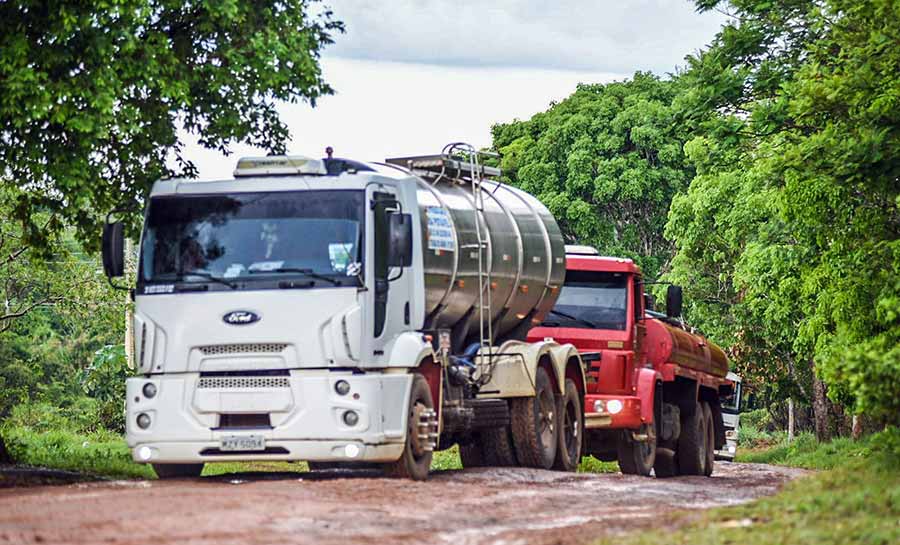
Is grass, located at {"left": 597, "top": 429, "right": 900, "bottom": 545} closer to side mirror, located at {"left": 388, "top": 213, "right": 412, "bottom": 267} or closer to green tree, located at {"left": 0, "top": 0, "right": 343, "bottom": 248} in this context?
side mirror, located at {"left": 388, "top": 213, "right": 412, "bottom": 267}

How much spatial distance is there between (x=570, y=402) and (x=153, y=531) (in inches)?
445

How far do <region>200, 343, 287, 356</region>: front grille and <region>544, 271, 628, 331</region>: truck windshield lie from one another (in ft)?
27.2

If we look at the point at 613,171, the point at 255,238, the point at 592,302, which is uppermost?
the point at 613,171

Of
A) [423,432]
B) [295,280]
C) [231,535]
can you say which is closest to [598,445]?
[423,432]

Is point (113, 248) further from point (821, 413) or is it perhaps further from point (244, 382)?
point (821, 413)

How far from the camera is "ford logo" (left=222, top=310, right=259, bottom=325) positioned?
16.8 m

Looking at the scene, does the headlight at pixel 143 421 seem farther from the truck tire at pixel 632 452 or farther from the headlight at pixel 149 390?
the truck tire at pixel 632 452

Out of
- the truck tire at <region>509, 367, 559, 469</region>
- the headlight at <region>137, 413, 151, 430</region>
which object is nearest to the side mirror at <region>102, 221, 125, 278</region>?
the headlight at <region>137, 413, 151, 430</region>

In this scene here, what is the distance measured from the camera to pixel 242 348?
55.3 feet

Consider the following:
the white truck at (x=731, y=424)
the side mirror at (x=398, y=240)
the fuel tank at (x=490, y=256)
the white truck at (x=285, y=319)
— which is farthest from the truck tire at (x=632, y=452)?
the white truck at (x=731, y=424)

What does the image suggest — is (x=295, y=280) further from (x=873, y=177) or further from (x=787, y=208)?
(x=787, y=208)

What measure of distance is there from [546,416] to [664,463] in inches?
267

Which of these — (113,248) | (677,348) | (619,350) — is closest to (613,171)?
(677,348)

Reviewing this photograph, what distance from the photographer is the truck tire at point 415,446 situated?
17375 mm
